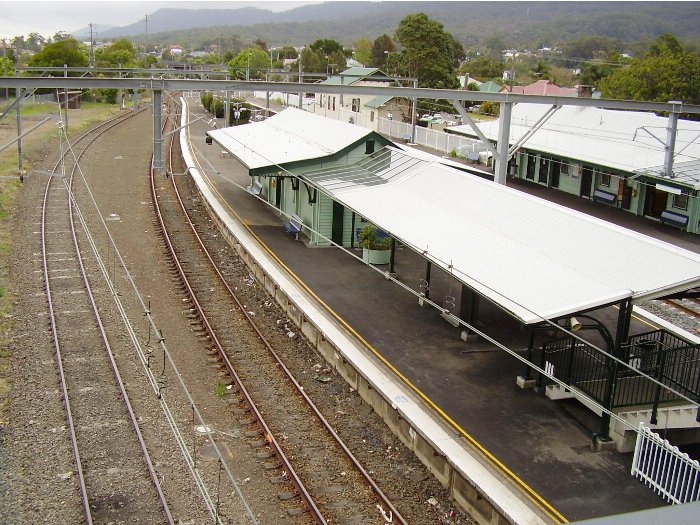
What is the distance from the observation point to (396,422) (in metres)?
12.3

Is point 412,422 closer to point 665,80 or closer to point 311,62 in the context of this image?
point 665,80

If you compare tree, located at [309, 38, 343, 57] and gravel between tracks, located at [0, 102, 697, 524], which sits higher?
tree, located at [309, 38, 343, 57]

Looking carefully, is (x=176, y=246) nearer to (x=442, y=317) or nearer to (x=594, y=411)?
(x=442, y=317)

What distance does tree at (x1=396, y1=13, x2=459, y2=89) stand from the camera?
6419 centimetres

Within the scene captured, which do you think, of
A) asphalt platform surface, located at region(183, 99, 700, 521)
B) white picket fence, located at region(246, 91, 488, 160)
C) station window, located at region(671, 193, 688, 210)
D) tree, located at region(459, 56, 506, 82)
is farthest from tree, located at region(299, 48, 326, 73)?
asphalt platform surface, located at region(183, 99, 700, 521)

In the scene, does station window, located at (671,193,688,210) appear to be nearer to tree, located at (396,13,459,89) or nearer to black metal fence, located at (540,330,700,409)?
black metal fence, located at (540,330,700,409)

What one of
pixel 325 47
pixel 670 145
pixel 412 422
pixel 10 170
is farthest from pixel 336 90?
pixel 325 47

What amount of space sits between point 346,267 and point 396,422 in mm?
8281

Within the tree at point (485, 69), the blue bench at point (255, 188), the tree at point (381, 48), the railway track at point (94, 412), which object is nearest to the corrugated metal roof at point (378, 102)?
the blue bench at point (255, 188)

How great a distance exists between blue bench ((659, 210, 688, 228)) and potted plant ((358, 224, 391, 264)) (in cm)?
1137

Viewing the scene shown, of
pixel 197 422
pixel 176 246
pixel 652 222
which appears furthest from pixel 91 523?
pixel 652 222

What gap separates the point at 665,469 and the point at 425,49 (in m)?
58.5

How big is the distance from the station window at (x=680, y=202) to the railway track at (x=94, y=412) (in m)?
19.7

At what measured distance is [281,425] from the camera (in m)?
12.6
